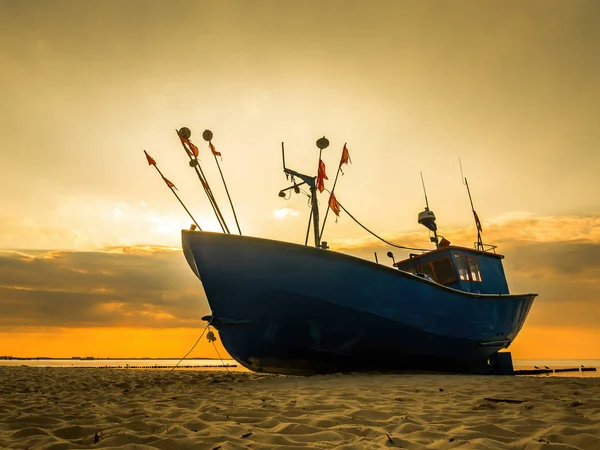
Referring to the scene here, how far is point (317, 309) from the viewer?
7773mm

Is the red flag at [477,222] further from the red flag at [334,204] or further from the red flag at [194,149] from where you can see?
the red flag at [194,149]

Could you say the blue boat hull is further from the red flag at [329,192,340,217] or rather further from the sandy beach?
the red flag at [329,192,340,217]

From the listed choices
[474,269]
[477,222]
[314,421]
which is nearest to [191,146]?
[314,421]

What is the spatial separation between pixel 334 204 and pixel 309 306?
15.0 ft

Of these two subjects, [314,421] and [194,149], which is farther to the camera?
[194,149]

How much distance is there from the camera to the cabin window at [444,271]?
1151 centimetres

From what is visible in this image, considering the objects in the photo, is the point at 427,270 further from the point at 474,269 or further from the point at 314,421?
the point at 314,421

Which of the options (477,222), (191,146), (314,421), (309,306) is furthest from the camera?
(477,222)

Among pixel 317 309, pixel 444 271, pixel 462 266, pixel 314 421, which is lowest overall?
pixel 314 421

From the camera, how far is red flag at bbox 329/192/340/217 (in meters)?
11.5

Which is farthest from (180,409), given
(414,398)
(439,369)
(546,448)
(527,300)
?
(527,300)

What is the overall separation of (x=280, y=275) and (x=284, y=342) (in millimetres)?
1565

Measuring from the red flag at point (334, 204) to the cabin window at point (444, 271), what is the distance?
3724 millimetres

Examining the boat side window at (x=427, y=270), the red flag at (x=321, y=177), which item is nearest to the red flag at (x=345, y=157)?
the red flag at (x=321, y=177)
